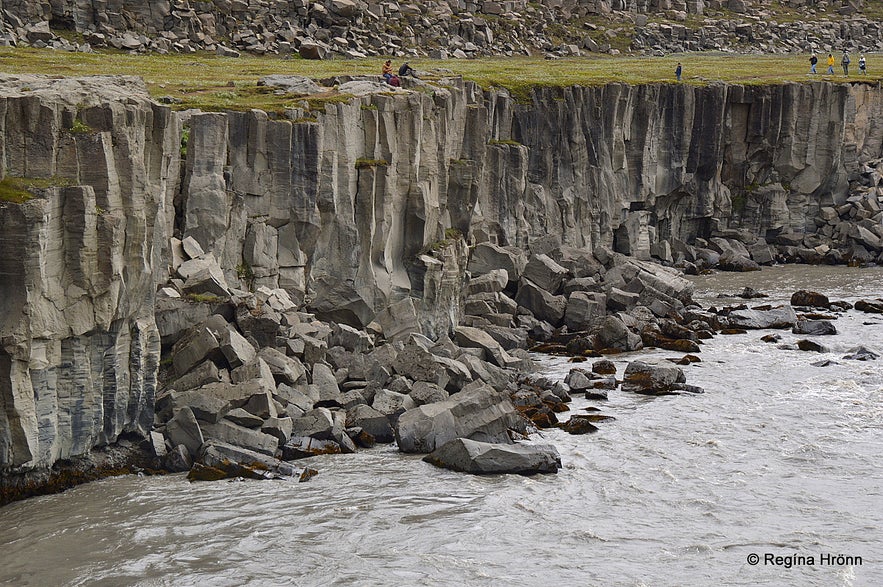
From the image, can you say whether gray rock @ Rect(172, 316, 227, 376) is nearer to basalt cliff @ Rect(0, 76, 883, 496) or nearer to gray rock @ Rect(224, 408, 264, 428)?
basalt cliff @ Rect(0, 76, 883, 496)

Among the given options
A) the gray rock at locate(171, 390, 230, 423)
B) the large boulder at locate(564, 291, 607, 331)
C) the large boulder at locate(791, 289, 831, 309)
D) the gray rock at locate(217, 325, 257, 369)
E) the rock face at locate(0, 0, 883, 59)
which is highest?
the rock face at locate(0, 0, 883, 59)

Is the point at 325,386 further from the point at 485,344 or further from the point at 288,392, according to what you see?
the point at 485,344

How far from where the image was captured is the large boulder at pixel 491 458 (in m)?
32.8

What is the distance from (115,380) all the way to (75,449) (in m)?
2.06

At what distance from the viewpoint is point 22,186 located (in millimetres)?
27922

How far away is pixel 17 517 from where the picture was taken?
92.1ft

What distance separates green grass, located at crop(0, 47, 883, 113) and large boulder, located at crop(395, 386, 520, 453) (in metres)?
14.9

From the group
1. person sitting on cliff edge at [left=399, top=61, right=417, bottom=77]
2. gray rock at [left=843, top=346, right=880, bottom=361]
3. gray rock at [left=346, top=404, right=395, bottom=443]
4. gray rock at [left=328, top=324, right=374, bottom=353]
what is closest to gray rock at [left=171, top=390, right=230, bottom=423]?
gray rock at [left=346, top=404, right=395, bottom=443]

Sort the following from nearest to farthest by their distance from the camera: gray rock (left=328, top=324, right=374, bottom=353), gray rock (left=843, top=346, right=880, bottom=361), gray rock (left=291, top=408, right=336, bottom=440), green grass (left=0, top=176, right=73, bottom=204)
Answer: green grass (left=0, top=176, right=73, bottom=204)
gray rock (left=291, top=408, right=336, bottom=440)
gray rock (left=328, top=324, right=374, bottom=353)
gray rock (left=843, top=346, right=880, bottom=361)

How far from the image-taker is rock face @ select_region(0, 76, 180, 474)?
1095 inches

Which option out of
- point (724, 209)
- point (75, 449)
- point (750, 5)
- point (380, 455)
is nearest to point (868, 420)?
point (380, 455)

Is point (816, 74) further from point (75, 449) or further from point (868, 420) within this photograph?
point (75, 449)

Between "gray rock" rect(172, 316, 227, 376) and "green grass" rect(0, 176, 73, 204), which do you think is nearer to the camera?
"green grass" rect(0, 176, 73, 204)

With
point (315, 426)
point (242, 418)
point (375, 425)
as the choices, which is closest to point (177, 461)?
point (242, 418)
